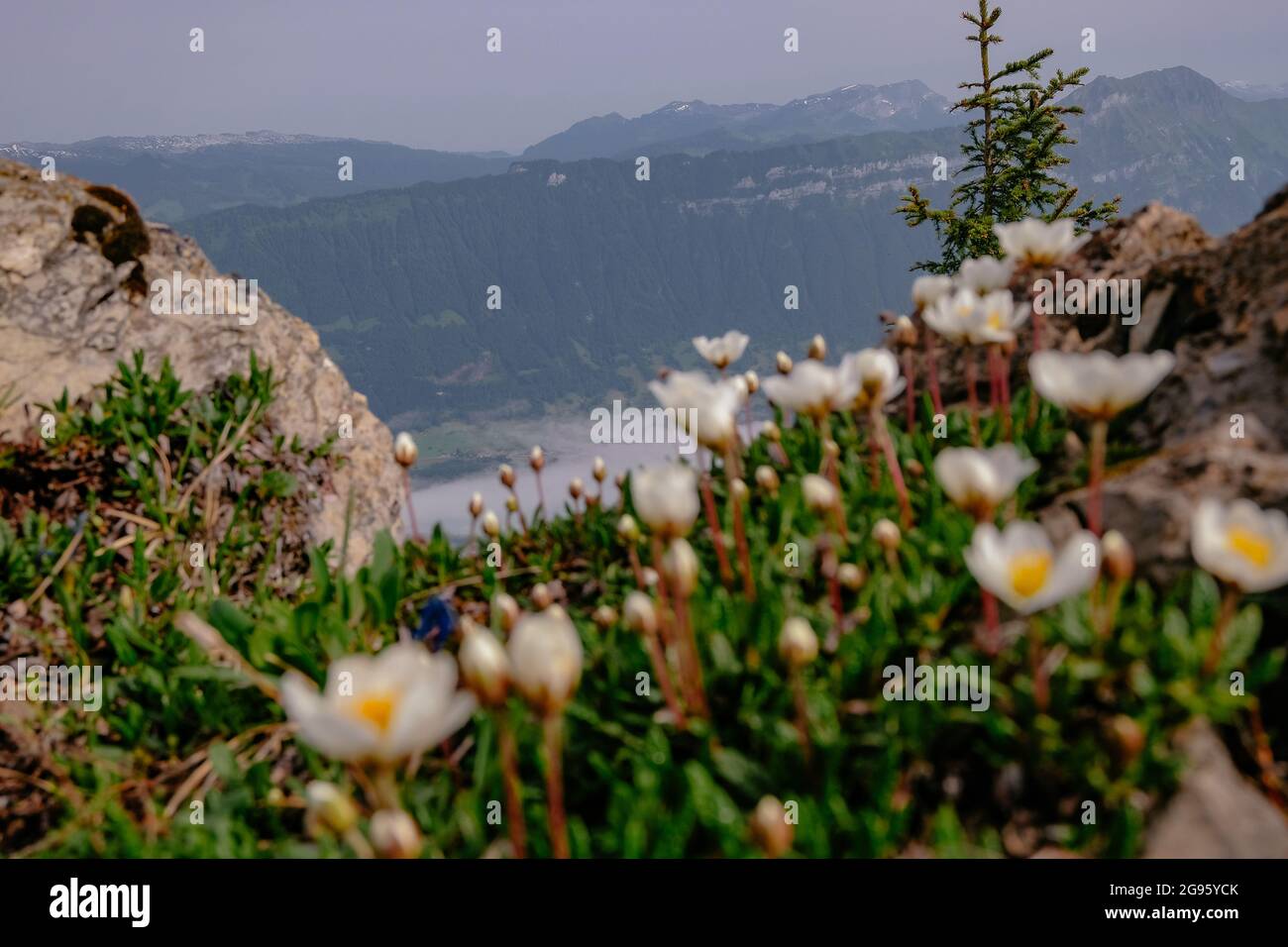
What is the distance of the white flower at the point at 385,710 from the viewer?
4.92 feet

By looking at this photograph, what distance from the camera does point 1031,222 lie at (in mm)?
3375

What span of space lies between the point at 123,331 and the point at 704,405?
4.86m

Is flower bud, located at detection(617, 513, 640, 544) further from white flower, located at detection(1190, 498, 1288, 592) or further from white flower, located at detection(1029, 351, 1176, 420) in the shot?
white flower, located at detection(1190, 498, 1288, 592)

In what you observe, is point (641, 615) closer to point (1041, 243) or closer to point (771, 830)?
point (771, 830)

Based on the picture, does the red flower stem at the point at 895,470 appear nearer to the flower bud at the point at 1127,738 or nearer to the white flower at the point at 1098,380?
the white flower at the point at 1098,380

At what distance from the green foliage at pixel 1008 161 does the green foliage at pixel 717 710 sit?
1874cm

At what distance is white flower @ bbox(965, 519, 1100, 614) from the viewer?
1888 mm

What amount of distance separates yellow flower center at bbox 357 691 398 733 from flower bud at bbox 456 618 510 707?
16 cm

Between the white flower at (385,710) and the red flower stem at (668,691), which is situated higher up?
the white flower at (385,710)

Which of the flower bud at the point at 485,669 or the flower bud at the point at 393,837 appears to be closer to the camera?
the flower bud at the point at 393,837

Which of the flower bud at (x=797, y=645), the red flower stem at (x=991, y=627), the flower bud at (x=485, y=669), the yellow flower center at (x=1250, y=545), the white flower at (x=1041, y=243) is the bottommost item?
the red flower stem at (x=991, y=627)

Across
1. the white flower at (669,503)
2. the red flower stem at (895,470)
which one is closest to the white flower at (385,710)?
the white flower at (669,503)

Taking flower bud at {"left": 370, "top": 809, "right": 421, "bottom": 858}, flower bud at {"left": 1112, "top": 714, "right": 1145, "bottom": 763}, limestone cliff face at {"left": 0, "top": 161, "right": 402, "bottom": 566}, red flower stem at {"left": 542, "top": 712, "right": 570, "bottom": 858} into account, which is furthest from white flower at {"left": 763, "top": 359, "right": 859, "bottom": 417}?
limestone cliff face at {"left": 0, "top": 161, "right": 402, "bottom": 566}
